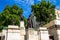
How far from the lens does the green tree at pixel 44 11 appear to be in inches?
1127

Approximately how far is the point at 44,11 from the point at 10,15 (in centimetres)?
707

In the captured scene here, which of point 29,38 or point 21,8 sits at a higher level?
point 21,8

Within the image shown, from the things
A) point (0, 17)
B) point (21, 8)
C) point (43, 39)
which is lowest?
point (43, 39)

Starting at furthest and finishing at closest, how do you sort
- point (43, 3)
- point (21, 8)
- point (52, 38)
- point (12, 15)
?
point (21, 8) < point (43, 3) < point (12, 15) < point (52, 38)

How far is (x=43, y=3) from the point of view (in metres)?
30.9

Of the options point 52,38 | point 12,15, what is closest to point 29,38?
point 52,38

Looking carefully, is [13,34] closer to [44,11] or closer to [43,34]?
[43,34]

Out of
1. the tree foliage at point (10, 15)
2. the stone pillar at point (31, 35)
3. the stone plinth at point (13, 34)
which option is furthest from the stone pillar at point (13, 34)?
the tree foliage at point (10, 15)

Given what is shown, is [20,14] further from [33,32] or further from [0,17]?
[33,32]

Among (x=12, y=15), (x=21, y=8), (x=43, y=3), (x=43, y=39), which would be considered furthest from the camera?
(x=21, y=8)

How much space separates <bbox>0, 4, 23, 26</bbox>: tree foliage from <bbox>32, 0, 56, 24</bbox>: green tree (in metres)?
3.62

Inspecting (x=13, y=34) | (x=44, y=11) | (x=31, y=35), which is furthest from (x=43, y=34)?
(x=44, y=11)

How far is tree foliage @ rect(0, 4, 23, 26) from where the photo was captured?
89.9ft

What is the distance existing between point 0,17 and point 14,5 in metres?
4.76
